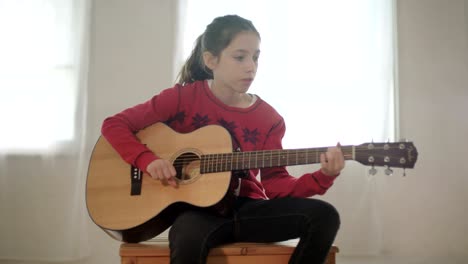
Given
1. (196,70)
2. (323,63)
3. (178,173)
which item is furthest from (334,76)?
(178,173)

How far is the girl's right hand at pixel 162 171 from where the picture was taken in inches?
48.8

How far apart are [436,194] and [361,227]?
422 millimetres

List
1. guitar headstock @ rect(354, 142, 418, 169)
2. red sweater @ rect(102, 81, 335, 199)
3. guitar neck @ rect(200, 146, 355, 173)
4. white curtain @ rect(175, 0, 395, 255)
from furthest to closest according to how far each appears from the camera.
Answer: white curtain @ rect(175, 0, 395, 255)
red sweater @ rect(102, 81, 335, 199)
guitar neck @ rect(200, 146, 355, 173)
guitar headstock @ rect(354, 142, 418, 169)

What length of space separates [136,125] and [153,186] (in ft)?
0.80

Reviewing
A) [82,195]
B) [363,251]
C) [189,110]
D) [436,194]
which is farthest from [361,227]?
[82,195]

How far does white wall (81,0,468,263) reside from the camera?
6.77ft

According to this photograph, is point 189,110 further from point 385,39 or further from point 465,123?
point 465,123

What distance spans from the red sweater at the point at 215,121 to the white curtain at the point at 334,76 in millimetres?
620

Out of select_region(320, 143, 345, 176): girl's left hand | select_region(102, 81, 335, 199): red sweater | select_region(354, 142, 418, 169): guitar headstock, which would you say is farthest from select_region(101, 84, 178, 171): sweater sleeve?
select_region(354, 142, 418, 169): guitar headstock

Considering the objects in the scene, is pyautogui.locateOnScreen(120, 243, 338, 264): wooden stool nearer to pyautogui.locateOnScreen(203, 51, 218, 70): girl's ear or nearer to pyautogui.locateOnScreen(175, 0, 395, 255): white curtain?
pyautogui.locateOnScreen(203, 51, 218, 70): girl's ear

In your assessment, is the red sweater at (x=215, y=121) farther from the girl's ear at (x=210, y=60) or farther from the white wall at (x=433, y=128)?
the white wall at (x=433, y=128)

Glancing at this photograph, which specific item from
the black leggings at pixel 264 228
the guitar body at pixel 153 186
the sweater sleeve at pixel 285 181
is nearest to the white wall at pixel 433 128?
the sweater sleeve at pixel 285 181

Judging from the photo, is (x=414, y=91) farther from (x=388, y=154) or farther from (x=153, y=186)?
(x=153, y=186)

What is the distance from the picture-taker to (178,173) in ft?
4.26
